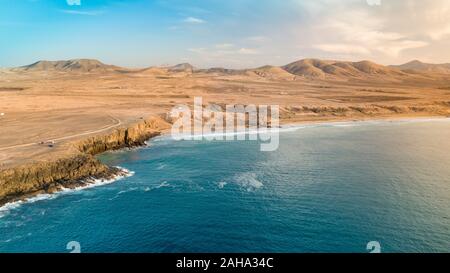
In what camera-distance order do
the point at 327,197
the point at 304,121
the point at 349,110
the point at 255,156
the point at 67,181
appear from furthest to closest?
the point at 349,110
the point at 304,121
the point at 255,156
the point at 67,181
the point at 327,197

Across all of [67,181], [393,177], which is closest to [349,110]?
[393,177]

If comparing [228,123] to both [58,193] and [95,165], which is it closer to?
[95,165]

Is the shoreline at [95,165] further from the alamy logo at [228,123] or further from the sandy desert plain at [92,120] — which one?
the alamy logo at [228,123]

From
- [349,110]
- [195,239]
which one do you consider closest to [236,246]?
[195,239]
